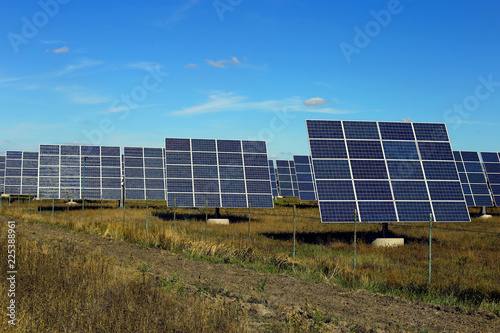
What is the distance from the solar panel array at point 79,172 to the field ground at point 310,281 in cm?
1817

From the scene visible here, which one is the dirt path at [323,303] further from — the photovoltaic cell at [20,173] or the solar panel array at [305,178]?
the photovoltaic cell at [20,173]

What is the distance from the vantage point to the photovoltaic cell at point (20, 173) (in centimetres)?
5244

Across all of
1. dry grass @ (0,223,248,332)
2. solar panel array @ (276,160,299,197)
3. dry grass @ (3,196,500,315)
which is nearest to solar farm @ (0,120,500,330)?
dry grass @ (3,196,500,315)

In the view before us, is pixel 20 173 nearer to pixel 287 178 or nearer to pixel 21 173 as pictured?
pixel 21 173

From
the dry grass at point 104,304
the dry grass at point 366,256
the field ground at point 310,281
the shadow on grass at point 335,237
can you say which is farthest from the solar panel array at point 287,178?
the dry grass at point 104,304

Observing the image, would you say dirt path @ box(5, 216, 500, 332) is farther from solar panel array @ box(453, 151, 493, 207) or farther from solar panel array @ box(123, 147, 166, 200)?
solar panel array @ box(453, 151, 493, 207)

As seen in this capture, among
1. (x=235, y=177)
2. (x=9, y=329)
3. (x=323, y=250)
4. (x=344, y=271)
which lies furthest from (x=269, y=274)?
(x=235, y=177)

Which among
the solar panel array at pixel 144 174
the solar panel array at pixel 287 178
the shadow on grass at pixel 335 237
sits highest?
the solar panel array at pixel 287 178

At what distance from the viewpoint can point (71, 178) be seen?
42.1m

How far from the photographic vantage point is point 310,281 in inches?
545

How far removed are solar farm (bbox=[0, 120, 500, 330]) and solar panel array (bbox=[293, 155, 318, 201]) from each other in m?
15.4

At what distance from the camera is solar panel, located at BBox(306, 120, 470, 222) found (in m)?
21.0

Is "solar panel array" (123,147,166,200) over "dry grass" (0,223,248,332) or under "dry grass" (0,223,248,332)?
over

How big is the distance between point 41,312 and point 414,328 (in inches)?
300
